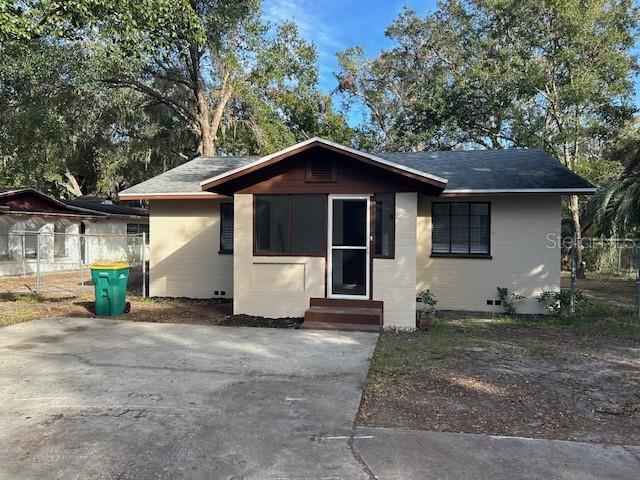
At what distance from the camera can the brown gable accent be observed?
344 inches

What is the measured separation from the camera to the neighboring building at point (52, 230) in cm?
1820

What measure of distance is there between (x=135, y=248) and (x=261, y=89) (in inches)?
388

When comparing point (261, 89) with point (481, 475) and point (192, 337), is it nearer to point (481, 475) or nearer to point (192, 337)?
point (192, 337)

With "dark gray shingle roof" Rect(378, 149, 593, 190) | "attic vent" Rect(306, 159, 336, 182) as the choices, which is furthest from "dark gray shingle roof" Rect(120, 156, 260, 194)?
"dark gray shingle roof" Rect(378, 149, 593, 190)

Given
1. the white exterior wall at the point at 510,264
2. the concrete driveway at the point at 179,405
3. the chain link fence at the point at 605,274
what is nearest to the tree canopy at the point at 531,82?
the chain link fence at the point at 605,274

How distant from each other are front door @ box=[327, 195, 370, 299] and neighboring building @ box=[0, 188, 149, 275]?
10368mm

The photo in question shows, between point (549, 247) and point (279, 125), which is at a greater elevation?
point (279, 125)

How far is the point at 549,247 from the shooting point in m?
10.3

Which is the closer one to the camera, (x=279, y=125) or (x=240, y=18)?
(x=240, y=18)

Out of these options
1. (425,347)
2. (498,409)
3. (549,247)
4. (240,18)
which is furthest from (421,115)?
(498,409)

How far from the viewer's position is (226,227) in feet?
40.0

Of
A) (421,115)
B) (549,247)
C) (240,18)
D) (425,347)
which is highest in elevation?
(240,18)

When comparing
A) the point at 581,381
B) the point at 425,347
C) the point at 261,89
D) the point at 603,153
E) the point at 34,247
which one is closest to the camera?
the point at 581,381

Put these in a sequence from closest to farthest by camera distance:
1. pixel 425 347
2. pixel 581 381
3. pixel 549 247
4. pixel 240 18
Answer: pixel 581 381
pixel 425 347
pixel 549 247
pixel 240 18
